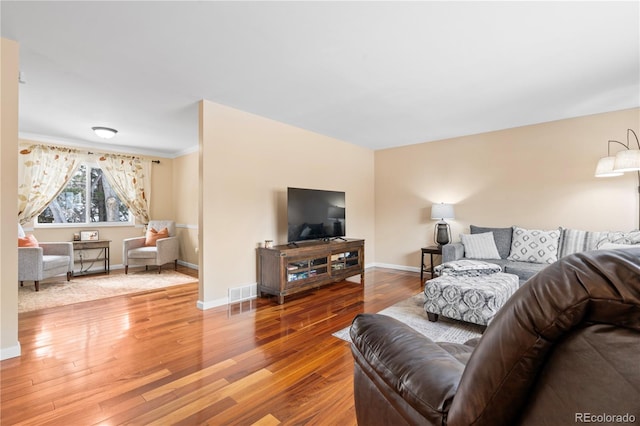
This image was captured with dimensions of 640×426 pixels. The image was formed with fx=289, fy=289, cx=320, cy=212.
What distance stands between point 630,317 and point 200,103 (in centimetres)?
382

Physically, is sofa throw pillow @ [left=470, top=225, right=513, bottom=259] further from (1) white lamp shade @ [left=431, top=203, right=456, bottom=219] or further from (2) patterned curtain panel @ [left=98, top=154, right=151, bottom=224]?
(2) patterned curtain panel @ [left=98, top=154, right=151, bottom=224]

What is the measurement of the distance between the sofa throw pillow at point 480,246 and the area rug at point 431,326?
1262 millimetres

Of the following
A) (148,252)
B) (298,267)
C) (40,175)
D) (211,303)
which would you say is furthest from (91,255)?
(298,267)

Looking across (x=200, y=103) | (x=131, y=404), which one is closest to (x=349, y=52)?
(x=200, y=103)

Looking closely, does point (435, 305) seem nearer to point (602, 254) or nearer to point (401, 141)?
point (602, 254)

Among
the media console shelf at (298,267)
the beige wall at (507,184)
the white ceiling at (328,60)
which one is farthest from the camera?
the beige wall at (507,184)

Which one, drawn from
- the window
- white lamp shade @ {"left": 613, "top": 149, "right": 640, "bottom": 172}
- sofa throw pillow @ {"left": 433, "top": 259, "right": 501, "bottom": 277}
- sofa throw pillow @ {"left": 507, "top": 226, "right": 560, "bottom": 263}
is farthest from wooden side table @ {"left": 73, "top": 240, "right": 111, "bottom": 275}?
white lamp shade @ {"left": 613, "top": 149, "right": 640, "bottom": 172}

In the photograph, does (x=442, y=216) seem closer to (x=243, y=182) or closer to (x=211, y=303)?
(x=243, y=182)

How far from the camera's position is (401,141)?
17.5ft

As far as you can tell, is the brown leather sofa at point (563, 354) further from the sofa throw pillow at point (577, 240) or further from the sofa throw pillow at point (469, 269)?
the sofa throw pillow at point (577, 240)

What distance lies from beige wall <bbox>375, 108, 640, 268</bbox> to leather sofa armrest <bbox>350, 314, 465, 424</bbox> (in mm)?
4258

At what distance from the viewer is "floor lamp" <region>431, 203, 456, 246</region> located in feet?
15.5

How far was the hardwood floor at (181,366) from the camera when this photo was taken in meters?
1.61

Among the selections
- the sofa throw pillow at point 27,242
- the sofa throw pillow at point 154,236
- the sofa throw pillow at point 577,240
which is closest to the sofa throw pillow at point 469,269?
the sofa throw pillow at point 577,240
